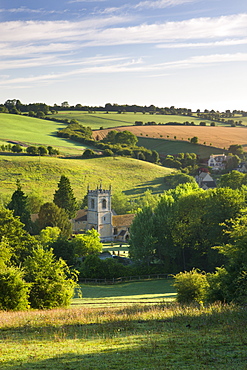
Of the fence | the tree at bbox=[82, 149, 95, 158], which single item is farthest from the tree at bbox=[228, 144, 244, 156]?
the fence

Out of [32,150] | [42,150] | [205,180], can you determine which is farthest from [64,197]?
[205,180]

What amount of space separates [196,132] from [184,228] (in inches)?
4382

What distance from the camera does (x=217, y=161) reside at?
491 ft

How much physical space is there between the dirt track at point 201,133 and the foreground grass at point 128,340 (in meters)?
131

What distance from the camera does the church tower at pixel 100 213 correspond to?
89.8 m

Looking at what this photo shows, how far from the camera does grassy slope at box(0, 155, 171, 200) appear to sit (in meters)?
115

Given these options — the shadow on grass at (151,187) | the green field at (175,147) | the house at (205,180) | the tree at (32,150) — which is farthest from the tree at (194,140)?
the tree at (32,150)

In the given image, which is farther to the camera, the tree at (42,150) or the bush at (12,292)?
the tree at (42,150)

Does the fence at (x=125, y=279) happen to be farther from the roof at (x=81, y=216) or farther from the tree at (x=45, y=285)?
the roof at (x=81, y=216)

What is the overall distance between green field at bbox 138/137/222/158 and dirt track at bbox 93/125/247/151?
207 centimetres

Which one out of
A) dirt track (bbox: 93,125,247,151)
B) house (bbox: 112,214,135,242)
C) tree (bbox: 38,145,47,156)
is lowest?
house (bbox: 112,214,135,242)

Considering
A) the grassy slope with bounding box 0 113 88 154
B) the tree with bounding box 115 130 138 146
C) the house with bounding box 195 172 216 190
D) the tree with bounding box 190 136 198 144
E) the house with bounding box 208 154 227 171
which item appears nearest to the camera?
the house with bounding box 195 172 216 190

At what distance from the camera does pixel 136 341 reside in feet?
60.1

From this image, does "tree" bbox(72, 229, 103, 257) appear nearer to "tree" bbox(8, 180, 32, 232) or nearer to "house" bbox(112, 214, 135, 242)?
"tree" bbox(8, 180, 32, 232)
